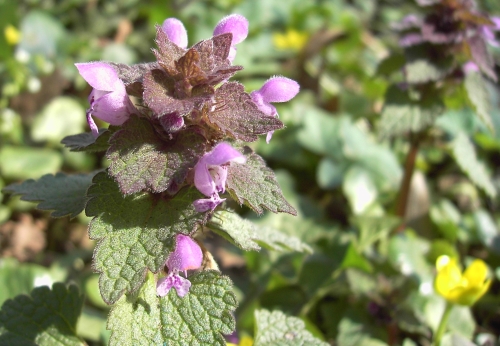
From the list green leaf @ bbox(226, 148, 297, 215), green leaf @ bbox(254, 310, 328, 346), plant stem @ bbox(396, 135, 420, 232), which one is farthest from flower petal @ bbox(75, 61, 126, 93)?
plant stem @ bbox(396, 135, 420, 232)

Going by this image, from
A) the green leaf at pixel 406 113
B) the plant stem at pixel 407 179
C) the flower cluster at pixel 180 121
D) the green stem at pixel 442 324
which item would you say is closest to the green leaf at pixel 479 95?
the green leaf at pixel 406 113

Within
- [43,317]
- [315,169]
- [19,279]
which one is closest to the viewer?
[43,317]

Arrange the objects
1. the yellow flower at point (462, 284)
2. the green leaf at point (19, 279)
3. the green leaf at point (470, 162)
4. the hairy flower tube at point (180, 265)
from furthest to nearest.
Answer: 1. the green leaf at point (470, 162)
2. the green leaf at point (19, 279)
3. the yellow flower at point (462, 284)
4. the hairy flower tube at point (180, 265)

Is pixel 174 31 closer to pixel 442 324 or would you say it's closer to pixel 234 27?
pixel 234 27

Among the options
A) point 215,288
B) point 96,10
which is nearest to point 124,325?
point 215,288

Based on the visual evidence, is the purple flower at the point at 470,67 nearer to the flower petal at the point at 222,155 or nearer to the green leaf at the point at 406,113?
the green leaf at the point at 406,113

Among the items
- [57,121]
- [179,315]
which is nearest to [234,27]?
[179,315]

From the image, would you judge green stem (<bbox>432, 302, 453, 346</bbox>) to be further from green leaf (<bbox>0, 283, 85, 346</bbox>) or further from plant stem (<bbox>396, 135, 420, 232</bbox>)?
green leaf (<bbox>0, 283, 85, 346</bbox>)
